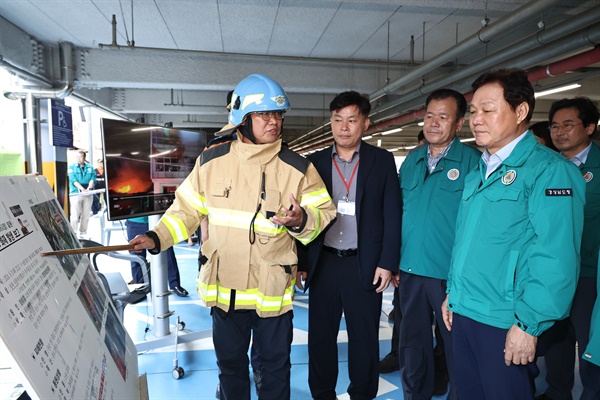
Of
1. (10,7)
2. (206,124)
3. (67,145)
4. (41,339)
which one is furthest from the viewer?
(206,124)

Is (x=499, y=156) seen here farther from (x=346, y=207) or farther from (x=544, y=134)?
(x=544, y=134)

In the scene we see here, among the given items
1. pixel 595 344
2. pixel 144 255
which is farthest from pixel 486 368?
pixel 144 255

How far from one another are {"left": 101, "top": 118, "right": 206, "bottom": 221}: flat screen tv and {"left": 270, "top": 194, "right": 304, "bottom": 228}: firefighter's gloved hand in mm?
1398

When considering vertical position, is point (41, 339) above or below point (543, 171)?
below

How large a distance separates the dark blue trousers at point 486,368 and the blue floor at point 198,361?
100 cm

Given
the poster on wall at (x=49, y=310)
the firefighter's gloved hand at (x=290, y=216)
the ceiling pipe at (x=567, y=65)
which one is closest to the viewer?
the poster on wall at (x=49, y=310)

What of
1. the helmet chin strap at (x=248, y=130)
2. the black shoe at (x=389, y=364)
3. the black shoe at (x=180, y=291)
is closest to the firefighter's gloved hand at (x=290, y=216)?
the helmet chin strap at (x=248, y=130)

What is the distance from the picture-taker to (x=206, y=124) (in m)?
15.2

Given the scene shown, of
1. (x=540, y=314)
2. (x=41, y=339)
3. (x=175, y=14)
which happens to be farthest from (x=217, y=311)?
(x=175, y=14)

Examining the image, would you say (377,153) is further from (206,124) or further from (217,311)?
(206,124)

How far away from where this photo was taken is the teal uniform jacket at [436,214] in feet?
6.95

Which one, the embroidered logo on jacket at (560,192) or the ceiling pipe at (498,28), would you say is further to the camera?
the ceiling pipe at (498,28)

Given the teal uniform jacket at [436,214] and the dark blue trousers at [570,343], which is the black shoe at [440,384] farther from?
the teal uniform jacket at [436,214]

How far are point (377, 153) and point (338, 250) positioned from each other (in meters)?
0.64
